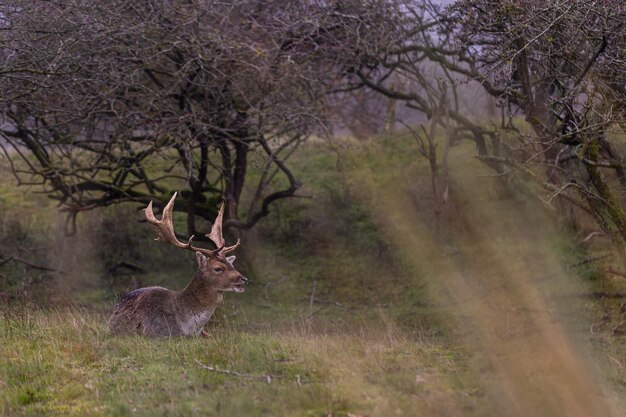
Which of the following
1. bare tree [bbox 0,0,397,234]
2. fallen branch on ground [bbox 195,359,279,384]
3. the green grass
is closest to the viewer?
the green grass

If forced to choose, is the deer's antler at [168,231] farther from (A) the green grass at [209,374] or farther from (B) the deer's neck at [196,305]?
(A) the green grass at [209,374]

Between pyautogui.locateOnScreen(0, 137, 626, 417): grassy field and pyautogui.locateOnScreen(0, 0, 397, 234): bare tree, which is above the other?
pyautogui.locateOnScreen(0, 0, 397, 234): bare tree

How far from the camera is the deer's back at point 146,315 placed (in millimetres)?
10008

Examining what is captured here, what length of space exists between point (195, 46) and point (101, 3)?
1.62 meters

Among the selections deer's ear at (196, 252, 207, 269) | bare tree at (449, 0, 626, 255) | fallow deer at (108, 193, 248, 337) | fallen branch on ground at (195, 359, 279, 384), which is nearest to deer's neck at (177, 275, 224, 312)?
fallow deer at (108, 193, 248, 337)

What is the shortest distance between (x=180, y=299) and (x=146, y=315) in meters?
0.47

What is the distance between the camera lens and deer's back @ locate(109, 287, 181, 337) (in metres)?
10.0

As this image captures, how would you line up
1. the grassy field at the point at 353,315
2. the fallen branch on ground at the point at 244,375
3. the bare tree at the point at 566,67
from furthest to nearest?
the bare tree at the point at 566,67, the fallen branch on ground at the point at 244,375, the grassy field at the point at 353,315

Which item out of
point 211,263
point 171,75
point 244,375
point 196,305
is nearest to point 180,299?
point 196,305

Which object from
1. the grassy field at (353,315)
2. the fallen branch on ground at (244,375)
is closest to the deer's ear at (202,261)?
the grassy field at (353,315)

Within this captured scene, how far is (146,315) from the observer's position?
1023 centimetres

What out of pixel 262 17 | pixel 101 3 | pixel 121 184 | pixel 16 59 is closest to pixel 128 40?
pixel 101 3

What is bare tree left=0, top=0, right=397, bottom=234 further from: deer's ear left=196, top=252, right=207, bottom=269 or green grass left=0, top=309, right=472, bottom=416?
green grass left=0, top=309, right=472, bottom=416

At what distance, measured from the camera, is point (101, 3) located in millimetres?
13594
